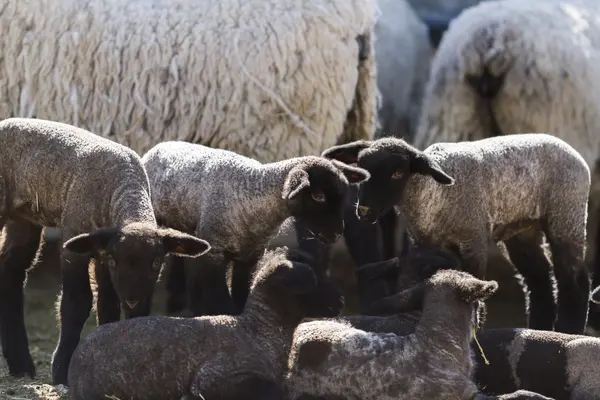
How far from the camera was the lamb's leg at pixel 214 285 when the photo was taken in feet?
16.5

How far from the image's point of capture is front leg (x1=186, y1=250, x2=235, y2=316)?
503 cm

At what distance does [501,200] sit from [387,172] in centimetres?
71

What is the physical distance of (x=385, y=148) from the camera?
4988 mm

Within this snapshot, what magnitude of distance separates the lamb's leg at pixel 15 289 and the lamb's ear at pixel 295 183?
3.99 ft

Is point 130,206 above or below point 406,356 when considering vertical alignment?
above

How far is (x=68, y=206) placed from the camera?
16.3 ft

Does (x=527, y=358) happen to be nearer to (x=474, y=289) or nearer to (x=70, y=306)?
(x=474, y=289)

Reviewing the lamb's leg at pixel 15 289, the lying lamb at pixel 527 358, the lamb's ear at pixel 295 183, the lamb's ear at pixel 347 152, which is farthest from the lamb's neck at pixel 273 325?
the lamb's leg at pixel 15 289

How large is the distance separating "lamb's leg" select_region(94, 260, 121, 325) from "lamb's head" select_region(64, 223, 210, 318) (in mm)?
337

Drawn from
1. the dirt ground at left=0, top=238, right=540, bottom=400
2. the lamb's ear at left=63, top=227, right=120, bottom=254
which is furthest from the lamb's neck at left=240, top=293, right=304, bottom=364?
the dirt ground at left=0, top=238, right=540, bottom=400

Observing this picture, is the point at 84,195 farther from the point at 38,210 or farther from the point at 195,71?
the point at 195,71

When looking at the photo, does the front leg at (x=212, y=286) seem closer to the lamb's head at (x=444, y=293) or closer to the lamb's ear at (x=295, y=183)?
the lamb's ear at (x=295, y=183)

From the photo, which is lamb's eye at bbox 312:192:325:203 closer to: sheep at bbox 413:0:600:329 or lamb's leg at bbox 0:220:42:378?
lamb's leg at bbox 0:220:42:378

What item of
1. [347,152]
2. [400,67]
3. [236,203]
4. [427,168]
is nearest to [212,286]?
[236,203]
